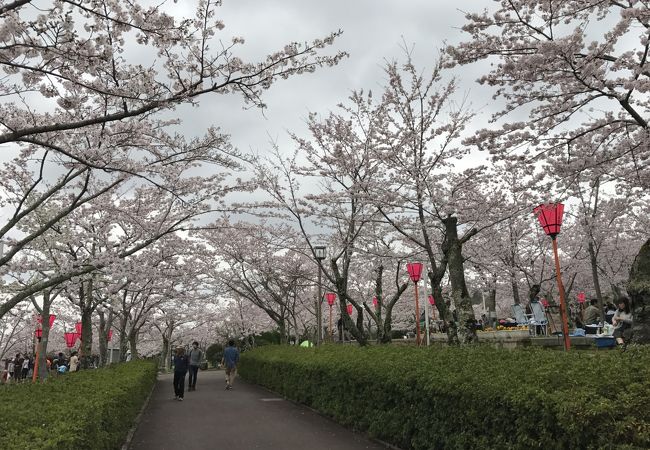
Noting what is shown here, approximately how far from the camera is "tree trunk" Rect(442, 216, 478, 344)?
8.84 m

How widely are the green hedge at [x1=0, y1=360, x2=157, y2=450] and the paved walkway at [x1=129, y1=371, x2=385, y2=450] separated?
0.95m

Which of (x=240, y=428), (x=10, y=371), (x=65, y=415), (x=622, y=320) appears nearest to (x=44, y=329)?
(x=240, y=428)

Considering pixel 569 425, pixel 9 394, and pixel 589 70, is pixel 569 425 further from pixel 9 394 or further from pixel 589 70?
pixel 9 394

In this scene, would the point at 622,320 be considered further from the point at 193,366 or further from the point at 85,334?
the point at 85,334

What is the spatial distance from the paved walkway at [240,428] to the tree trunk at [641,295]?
4466 mm

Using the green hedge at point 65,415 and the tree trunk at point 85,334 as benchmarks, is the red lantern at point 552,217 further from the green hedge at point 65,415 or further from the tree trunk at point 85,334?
the tree trunk at point 85,334

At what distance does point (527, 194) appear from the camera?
1184 cm

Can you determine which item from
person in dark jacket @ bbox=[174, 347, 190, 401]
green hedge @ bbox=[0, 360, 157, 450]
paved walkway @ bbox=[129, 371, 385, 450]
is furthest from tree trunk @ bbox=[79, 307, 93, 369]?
green hedge @ bbox=[0, 360, 157, 450]

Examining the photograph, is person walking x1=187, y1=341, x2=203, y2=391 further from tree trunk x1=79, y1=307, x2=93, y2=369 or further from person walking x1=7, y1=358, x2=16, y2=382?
person walking x1=7, y1=358, x2=16, y2=382

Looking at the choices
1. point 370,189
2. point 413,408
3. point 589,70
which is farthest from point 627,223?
point 413,408

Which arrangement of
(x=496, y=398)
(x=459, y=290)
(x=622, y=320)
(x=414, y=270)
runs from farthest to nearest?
1. (x=414, y=270)
2. (x=459, y=290)
3. (x=622, y=320)
4. (x=496, y=398)

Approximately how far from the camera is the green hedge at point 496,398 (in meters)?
3.06

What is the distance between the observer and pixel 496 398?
13.6 ft

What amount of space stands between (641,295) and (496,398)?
458 centimetres
